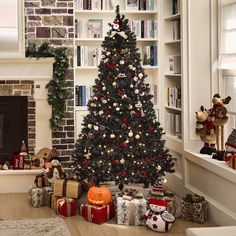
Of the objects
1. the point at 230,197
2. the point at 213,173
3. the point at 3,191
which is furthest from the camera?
the point at 3,191

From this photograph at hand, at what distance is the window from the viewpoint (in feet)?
15.9

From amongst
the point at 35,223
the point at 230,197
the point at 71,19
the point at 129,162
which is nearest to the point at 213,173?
the point at 230,197

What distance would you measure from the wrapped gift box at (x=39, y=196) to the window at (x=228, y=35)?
7.63ft

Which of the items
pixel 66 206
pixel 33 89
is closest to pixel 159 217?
pixel 66 206

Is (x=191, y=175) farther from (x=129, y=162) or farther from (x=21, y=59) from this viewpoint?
(x=21, y=59)

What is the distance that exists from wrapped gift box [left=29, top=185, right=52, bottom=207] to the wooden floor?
0.07 m

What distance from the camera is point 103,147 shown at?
4965 millimetres

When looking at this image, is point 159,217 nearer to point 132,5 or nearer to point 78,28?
point 78,28

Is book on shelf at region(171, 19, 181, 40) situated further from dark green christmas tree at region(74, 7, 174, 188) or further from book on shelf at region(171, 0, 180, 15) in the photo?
dark green christmas tree at region(74, 7, 174, 188)

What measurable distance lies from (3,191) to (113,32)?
239cm

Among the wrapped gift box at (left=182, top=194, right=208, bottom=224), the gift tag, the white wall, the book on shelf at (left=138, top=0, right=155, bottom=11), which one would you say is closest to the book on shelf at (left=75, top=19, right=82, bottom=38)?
the book on shelf at (left=138, top=0, right=155, bottom=11)

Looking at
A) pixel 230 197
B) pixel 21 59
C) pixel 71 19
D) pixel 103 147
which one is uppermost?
pixel 71 19

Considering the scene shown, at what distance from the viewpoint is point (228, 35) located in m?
4.95

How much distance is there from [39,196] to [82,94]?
5.32 feet
